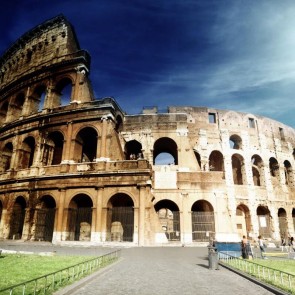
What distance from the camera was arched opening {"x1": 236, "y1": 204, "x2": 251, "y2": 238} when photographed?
20781 mm

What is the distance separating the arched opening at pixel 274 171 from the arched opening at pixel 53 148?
18.6m

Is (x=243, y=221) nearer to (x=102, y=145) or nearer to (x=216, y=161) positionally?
(x=216, y=161)

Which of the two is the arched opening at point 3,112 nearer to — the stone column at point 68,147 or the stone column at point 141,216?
the stone column at point 68,147

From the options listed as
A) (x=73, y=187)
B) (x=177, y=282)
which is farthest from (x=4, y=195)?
(x=177, y=282)

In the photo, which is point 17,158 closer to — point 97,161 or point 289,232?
point 97,161

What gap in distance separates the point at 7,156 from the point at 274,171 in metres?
23.7

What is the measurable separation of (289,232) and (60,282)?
21703 mm

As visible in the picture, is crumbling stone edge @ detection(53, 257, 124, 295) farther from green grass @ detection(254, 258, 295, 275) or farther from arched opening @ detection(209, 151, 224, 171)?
arched opening @ detection(209, 151, 224, 171)

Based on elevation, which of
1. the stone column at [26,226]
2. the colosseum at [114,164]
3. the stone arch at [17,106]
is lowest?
the stone column at [26,226]

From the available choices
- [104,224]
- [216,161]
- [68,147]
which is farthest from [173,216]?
[68,147]

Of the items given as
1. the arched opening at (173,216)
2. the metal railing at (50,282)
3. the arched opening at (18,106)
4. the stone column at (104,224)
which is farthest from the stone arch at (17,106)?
the metal railing at (50,282)

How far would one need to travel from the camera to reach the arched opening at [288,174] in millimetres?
24181

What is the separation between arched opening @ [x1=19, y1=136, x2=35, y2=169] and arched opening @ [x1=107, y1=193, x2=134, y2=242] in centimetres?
801

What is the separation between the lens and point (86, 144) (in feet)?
67.7
